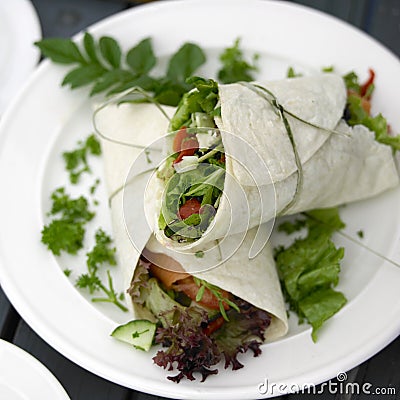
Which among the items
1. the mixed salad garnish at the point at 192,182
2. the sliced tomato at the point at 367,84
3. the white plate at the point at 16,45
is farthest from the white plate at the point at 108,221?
the mixed salad garnish at the point at 192,182

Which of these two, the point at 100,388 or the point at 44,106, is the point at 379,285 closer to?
the point at 100,388

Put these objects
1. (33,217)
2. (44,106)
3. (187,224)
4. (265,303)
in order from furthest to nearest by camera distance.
Result: (44,106)
(33,217)
(265,303)
(187,224)

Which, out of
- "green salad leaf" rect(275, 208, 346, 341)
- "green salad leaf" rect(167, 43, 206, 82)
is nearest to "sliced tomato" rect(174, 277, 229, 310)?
"green salad leaf" rect(275, 208, 346, 341)

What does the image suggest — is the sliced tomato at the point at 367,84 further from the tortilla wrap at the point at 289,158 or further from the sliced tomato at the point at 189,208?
the sliced tomato at the point at 189,208

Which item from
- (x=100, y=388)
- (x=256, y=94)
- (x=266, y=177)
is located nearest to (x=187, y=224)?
(x=266, y=177)

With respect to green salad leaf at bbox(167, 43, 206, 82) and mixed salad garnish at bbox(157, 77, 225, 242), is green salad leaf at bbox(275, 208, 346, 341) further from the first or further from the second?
green salad leaf at bbox(167, 43, 206, 82)
